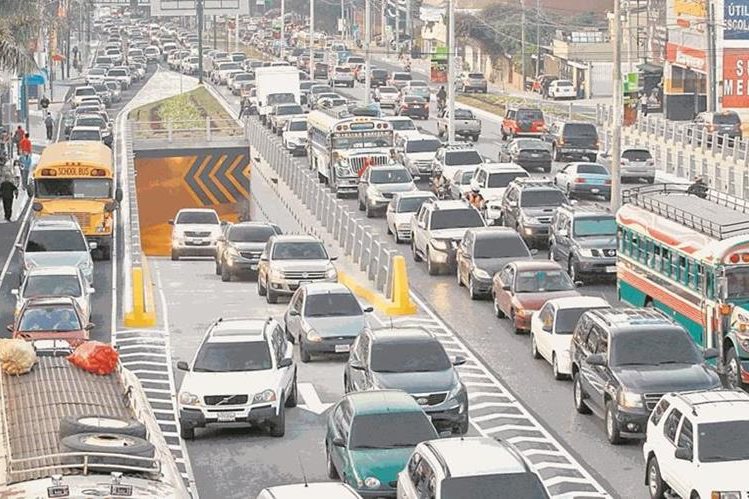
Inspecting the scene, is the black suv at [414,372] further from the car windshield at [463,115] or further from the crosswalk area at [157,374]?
the car windshield at [463,115]

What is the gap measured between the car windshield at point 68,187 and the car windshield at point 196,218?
5189 millimetres

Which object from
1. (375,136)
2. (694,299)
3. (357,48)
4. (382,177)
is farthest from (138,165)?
(357,48)

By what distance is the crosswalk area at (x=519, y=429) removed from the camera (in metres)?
25.7

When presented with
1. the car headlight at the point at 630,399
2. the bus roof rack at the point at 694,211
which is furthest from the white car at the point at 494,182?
the car headlight at the point at 630,399

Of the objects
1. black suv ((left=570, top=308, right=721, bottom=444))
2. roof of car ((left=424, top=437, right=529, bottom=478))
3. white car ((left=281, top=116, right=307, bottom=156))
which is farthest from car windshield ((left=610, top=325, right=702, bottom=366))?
white car ((left=281, top=116, right=307, bottom=156))

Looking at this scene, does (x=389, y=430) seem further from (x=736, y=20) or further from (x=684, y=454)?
(x=736, y=20)

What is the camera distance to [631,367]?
2825 centimetres

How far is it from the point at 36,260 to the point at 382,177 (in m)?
16.3

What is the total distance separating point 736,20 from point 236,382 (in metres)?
68.3

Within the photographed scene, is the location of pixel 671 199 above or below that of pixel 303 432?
above

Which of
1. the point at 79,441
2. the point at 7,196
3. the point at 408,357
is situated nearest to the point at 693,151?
the point at 7,196

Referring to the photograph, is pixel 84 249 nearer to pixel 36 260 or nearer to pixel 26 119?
pixel 36 260

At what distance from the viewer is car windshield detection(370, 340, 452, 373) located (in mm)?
29062

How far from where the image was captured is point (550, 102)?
394ft
